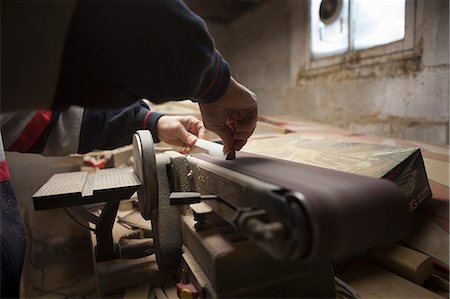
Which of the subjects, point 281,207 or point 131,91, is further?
point 131,91

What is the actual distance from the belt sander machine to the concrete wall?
1447 mm

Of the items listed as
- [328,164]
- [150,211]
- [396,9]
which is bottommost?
[150,211]

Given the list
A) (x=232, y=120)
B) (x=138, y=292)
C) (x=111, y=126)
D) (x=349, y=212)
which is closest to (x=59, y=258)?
(x=111, y=126)

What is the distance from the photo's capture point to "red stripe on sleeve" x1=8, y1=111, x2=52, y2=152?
3.67 ft

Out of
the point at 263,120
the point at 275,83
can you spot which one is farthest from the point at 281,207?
the point at 275,83

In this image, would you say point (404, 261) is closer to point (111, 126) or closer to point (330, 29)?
point (111, 126)

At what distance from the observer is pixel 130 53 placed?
514mm

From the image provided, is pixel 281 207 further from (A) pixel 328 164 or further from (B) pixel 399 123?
(B) pixel 399 123

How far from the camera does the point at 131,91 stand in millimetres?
565

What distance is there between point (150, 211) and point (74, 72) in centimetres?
56

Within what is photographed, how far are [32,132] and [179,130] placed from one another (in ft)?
1.80

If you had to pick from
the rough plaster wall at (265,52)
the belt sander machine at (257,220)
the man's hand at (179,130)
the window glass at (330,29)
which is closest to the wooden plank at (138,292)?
the belt sander machine at (257,220)

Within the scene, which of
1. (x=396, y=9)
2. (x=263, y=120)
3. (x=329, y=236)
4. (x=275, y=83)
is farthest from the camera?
(x=275, y=83)

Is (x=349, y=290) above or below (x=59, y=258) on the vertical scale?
above
